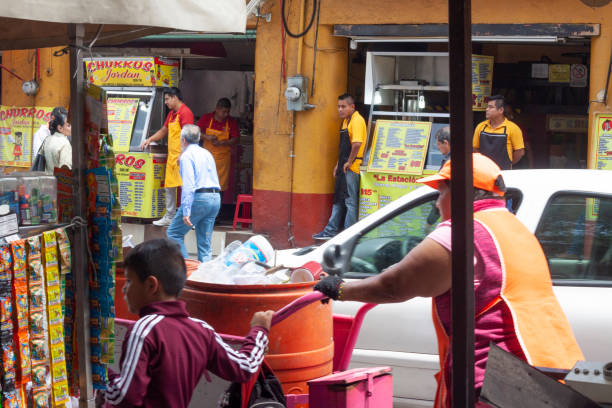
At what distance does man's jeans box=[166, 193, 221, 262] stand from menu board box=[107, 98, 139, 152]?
3.12m

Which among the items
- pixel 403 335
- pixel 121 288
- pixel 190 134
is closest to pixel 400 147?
pixel 190 134

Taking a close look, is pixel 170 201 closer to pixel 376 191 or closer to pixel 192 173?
pixel 192 173

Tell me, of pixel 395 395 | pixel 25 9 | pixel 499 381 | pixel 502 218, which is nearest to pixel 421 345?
pixel 395 395

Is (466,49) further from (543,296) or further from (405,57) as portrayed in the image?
(405,57)

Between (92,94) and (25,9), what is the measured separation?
2.29 ft

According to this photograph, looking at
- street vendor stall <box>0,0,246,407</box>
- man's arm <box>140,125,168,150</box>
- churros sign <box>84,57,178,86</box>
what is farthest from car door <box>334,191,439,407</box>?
churros sign <box>84,57,178,86</box>

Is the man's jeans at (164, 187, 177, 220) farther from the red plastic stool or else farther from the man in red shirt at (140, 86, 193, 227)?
the red plastic stool

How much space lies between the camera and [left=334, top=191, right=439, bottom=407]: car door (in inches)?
194

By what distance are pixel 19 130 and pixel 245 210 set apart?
13.4ft

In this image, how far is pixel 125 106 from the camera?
12.2 m

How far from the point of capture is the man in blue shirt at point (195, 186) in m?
9.00

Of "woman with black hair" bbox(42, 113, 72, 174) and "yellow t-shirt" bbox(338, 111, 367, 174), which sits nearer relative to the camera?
"woman with black hair" bbox(42, 113, 72, 174)

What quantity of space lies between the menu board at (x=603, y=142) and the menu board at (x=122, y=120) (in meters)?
6.35

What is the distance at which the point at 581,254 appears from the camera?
15.7 ft
